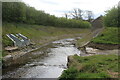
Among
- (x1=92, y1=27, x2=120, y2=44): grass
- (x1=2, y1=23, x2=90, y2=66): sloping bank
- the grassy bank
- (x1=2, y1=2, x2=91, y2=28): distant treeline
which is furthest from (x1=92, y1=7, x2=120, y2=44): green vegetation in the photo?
(x1=2, y1=2, x2=91, y2=28): distant treeline

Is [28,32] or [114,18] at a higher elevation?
[114,18]

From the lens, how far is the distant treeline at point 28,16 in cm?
3409

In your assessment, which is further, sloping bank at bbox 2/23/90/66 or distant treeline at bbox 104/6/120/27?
distant treeline at bbox 104/6/120/27

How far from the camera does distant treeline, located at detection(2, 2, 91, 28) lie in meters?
34.1

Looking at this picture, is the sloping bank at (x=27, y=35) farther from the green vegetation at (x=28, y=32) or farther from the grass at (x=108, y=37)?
the grass at (x=108, y=37)

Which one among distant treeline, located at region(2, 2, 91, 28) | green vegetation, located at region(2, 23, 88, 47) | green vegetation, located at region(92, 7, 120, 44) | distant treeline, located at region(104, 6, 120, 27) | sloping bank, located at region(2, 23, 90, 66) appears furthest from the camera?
distant treeline, located at region(104, 6, 120, 27)

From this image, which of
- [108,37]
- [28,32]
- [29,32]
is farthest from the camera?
[29,32]

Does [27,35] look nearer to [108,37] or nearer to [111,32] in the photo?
[108,37]

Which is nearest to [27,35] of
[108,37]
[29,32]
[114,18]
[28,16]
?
[29,32]

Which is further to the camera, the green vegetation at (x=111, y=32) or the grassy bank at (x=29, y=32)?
the grassy bank at (x=29, y=32)

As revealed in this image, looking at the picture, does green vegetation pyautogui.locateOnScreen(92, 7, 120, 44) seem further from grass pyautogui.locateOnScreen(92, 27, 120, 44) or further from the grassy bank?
the grassy bank

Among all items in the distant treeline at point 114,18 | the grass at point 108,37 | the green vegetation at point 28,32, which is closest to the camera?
the grass at point 108,37

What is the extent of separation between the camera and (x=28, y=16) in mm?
46688

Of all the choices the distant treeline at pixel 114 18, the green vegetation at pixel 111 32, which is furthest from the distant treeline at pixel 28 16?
the distant treeline at pixel 114 18
